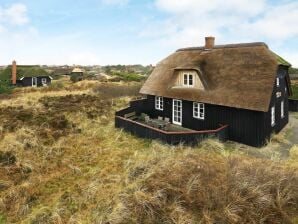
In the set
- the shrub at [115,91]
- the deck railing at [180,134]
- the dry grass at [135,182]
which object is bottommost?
the dry grass at [135,182]

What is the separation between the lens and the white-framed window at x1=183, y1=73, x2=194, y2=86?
19941 mm

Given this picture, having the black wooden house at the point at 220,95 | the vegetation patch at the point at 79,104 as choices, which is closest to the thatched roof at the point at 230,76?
the black wooden house at the point at 220,95

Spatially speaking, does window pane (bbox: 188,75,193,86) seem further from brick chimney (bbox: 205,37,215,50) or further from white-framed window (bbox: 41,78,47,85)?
white-framed window (bbox: 41,78,47,85)

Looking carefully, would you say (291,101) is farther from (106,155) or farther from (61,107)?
(61,107)

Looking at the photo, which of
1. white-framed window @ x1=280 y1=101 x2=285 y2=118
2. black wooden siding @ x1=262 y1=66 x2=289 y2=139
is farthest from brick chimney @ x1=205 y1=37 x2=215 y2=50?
white-framed window @ x1=280 y1=101 x2=285 y2=118

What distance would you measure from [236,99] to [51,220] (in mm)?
12295

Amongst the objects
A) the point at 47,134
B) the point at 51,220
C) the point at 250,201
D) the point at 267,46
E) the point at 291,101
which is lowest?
the point at 51,220

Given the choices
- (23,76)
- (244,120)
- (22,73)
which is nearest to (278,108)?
(244,120)

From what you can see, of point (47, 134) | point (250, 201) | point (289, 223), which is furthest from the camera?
point (47, 134)

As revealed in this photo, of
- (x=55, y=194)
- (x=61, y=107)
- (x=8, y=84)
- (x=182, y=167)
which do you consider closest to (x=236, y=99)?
(x=182, y=167)

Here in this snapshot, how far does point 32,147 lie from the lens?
1617cm

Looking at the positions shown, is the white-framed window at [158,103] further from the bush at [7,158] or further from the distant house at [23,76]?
the distant house at [23,76]

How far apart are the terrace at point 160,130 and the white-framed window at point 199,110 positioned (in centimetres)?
134

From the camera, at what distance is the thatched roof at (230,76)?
52.5ft
